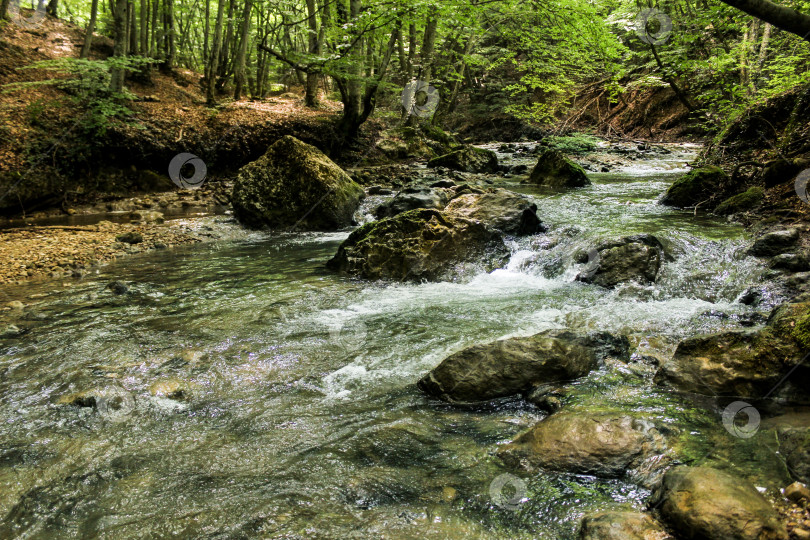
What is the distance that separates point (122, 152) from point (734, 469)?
1419 cm

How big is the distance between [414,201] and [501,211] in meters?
1.84

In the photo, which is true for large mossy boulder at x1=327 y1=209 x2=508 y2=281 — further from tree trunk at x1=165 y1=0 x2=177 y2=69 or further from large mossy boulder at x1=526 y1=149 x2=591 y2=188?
tree trunk at x1=165 y1=0 x2=177 y2=69

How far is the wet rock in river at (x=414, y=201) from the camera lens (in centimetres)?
891

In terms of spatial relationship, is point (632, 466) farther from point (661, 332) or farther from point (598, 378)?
point (661, 332)

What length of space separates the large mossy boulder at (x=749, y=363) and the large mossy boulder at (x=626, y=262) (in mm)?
2354

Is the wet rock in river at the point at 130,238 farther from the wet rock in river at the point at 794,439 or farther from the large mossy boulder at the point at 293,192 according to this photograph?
the wet rock in river at the point at 794,439

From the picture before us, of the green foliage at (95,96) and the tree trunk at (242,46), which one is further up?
the tree trunk at (242,46)

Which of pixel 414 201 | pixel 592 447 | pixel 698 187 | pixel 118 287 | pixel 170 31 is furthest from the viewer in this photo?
pixel 170 31

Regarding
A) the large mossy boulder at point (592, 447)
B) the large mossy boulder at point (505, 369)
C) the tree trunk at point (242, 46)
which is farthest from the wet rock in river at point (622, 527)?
the tree trunk at point (242, 46)

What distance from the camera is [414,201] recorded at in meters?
8.99

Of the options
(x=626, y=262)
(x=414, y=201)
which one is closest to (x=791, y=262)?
(x=626, y=262)

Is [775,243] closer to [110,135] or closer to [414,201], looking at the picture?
[414,201]

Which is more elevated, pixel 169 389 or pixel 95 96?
pixel 95 96

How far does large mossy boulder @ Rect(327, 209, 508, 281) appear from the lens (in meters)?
6.63
